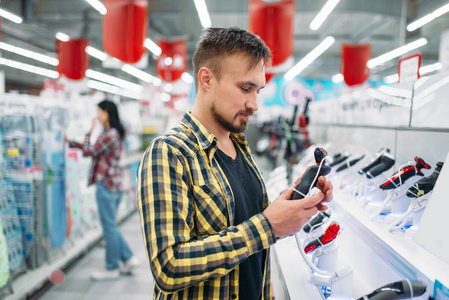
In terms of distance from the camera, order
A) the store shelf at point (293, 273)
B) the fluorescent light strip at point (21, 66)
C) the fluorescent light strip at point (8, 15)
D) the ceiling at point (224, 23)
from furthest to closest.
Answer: the fluorescent light strip at point (21, 66) < the ceiling at point (224, 23) < the fluorescent light strip at point (8, 15) < the store shelf at point (293, 273)

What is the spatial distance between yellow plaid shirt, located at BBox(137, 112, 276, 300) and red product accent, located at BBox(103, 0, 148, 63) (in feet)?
11.8

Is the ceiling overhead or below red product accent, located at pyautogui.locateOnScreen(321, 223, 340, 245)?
overhead

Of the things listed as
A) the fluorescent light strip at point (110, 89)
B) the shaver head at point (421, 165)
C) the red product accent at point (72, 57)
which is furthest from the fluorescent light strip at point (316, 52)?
the fluorescent light strip at point (110, 89)

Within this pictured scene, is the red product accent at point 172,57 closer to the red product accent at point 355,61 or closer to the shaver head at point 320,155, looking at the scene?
the red product accent at point 355,61

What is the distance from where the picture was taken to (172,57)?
8141 millimetres

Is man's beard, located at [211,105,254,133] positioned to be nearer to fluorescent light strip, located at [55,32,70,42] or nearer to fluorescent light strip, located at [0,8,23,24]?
fluorescent light strip, located at [0,8,23,24]

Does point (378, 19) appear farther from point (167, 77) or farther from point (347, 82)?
point (167, 77)

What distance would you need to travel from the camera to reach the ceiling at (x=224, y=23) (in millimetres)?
8344

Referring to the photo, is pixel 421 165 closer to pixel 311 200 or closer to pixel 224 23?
pixel 311 200

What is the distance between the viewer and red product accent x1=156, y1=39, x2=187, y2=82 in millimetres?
7992

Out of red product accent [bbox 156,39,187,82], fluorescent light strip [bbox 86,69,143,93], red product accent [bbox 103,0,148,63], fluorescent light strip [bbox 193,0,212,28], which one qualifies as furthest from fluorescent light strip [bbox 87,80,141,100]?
red product accent [bbox 103,0,148,63]

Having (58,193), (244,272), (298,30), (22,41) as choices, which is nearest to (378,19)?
(298,30)

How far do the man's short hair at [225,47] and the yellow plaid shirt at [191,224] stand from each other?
266mm

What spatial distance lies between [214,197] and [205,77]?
42 cm
